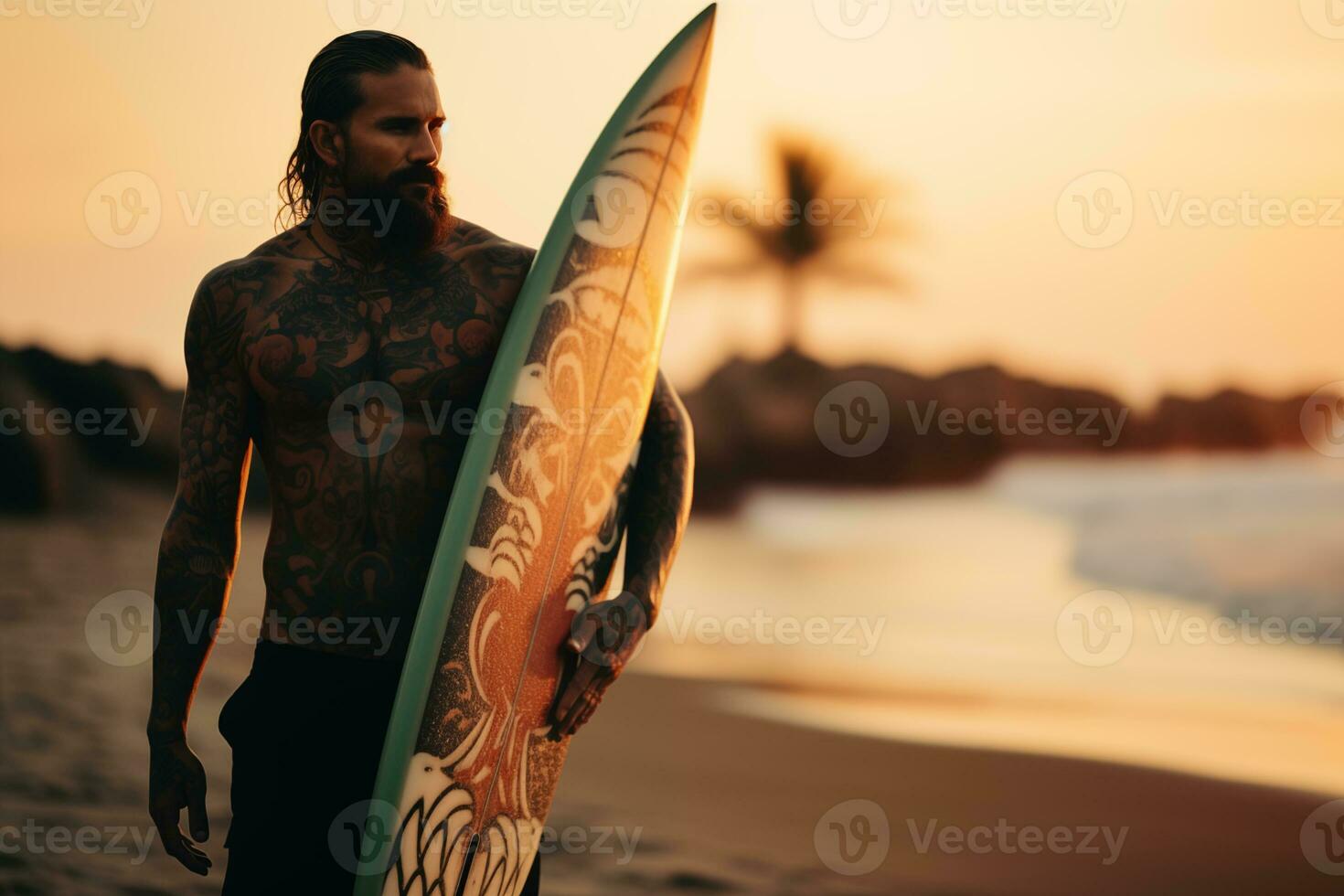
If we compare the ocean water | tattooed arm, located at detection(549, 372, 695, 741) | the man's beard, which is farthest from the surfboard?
the ocean water

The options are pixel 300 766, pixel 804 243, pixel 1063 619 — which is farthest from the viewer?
pixel 804 243

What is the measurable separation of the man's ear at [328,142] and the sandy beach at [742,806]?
357cm

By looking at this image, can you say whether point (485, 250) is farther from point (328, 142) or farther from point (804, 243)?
point (804, 243)

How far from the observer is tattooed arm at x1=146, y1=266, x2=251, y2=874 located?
2.53 meters

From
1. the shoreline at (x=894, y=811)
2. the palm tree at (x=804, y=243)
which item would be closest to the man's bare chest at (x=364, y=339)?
the shoreline at (x=894, y=811)

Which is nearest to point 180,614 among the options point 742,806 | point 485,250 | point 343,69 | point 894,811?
point 485,250

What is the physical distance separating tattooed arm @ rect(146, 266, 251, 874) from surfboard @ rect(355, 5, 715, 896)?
0.40m

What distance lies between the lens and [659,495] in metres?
2.75

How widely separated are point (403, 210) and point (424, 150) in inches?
4.8

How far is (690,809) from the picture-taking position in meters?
6.66

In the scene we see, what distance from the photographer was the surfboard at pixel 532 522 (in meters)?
2.48

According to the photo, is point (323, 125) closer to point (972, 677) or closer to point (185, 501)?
point (185, 501)

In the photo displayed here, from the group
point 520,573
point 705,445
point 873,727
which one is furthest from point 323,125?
point 705,445

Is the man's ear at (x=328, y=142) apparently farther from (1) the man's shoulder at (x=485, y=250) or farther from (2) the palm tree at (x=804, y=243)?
(2) the palm tree at (x=804, y=243)
